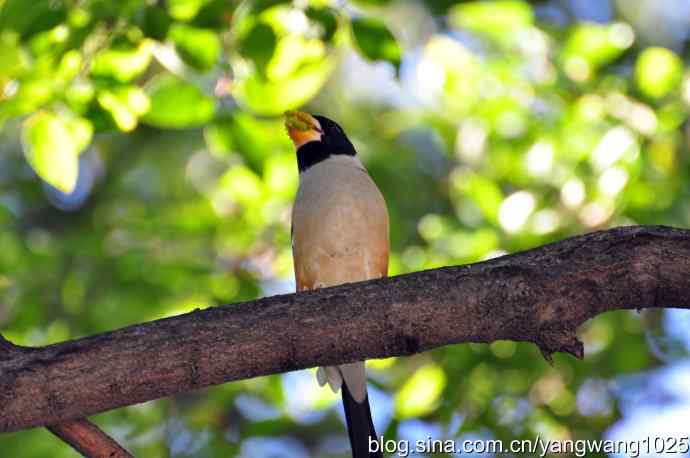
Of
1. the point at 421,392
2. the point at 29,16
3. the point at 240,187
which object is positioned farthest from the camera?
the point at 240,187

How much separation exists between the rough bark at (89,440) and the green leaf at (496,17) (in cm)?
304

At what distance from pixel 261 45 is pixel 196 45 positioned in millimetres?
276

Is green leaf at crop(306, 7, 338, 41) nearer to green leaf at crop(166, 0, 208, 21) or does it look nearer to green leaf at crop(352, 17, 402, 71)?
green leaf at crop(352, 17, 402, 71)

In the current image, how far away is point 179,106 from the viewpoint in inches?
176

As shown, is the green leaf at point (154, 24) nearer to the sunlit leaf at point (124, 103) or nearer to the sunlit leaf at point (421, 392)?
the sunlit leaf at point (124, 103)

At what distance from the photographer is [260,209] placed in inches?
239

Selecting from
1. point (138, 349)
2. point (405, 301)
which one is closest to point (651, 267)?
point (405, 301)

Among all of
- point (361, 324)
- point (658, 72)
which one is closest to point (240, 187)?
point (658, 72)

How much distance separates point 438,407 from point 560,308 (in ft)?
7.49

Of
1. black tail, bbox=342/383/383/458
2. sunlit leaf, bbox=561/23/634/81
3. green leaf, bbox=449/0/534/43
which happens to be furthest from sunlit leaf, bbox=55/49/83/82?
sunlit leaf, bbox=561/23/634/81

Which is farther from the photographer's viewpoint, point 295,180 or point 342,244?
point 295,180

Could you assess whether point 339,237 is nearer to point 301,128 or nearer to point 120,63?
point 301,128

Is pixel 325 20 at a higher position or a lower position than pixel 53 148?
higher

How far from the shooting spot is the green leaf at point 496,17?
517cm
